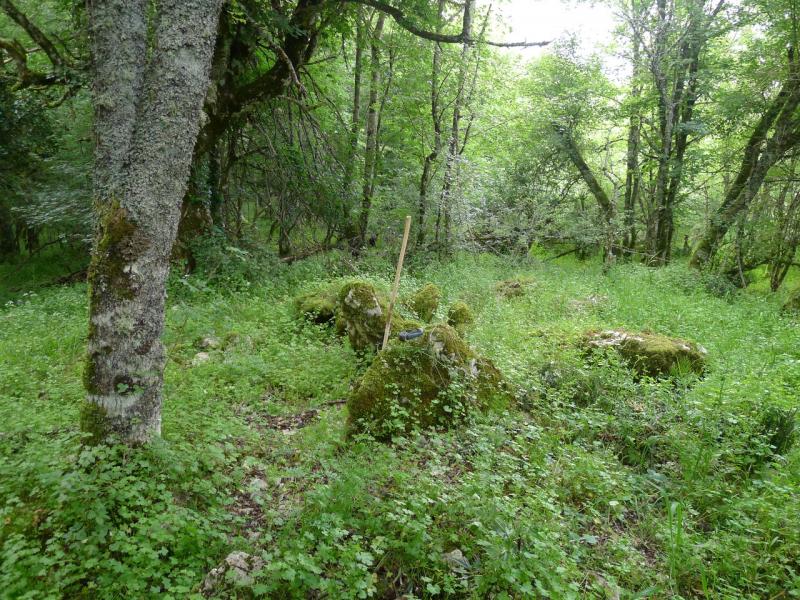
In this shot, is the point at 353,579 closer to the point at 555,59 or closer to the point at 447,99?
the point at 447,99

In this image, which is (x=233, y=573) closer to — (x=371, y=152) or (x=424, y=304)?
(x=424, y=304)

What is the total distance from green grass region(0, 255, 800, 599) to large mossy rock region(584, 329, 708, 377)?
0.88 ft

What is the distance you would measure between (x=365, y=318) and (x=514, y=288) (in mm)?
4922

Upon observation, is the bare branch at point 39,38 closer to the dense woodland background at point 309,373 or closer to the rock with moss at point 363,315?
the dense woodland background at point 309,373

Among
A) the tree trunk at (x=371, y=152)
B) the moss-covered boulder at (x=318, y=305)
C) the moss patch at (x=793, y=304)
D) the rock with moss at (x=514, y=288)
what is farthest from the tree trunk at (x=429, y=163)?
the moss patch at (x=793, y=304)

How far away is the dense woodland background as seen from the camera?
2.43 m

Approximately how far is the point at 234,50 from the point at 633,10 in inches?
495

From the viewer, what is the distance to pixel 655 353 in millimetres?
5168

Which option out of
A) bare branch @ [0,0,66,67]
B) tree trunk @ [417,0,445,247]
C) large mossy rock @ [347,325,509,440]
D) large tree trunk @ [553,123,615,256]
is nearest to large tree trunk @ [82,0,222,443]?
large mossy rock @ [347,325,509,440]

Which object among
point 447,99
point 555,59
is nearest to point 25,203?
point 447,99

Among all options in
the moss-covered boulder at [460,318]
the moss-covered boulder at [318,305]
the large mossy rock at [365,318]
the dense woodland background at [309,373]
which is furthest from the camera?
the moss-covered boulder at [318,305]

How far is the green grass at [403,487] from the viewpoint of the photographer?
2.30 metres

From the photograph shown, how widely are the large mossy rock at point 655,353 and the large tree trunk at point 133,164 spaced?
15.7 ft

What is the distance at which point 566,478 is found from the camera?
130 inches
